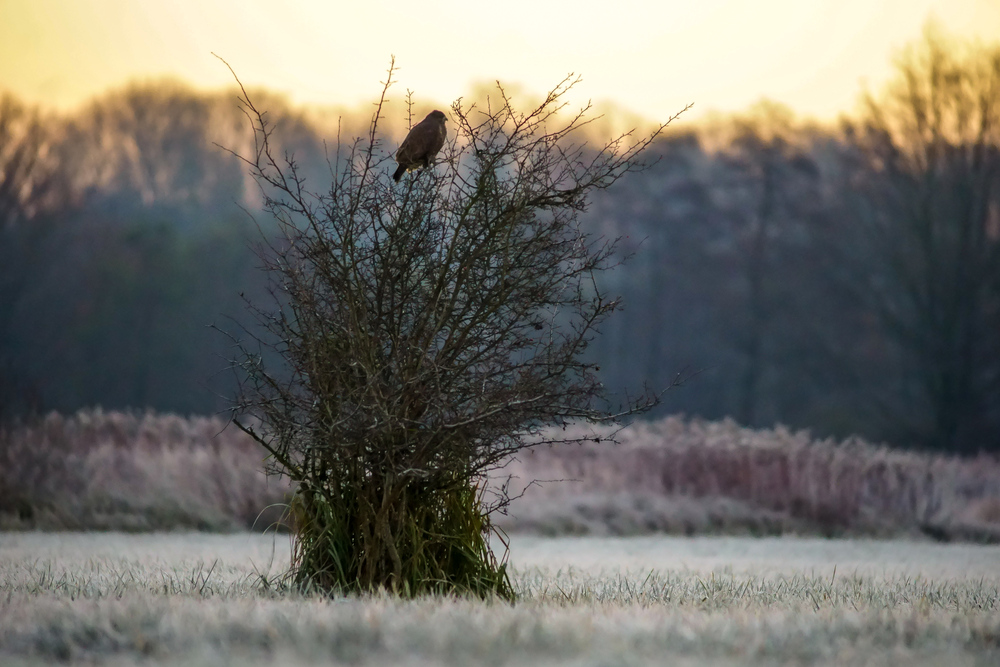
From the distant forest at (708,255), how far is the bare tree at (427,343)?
19171mm

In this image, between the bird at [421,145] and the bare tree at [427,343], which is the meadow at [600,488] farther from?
the bird at [421,145]

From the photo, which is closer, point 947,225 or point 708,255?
point 947,225

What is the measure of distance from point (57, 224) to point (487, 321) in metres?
25.9

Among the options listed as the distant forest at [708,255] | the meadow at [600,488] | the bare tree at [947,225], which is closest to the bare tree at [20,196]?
the distant forest at [708,255]

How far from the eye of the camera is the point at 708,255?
3266cm

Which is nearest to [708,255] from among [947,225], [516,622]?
[947,225]

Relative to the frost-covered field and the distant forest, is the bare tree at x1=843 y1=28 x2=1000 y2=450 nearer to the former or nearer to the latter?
the distant forest

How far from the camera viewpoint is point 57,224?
2866 centimetres

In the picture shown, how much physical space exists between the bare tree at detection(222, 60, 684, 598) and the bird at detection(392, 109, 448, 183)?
73mm

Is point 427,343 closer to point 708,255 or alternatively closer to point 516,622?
point 516,622

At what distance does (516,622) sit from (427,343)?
6.08 ft

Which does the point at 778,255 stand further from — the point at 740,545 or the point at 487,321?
the point at 487,321

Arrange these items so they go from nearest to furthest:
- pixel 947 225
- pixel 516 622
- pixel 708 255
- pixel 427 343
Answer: pixel 516 622
pixel 427 343
pixel 947 225
pixel 708 255

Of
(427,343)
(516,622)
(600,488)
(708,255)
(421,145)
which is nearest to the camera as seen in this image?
(516,622)
